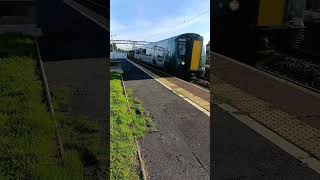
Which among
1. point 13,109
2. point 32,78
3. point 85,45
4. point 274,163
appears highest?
point 85,45

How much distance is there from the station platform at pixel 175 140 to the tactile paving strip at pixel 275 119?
117 centimetres

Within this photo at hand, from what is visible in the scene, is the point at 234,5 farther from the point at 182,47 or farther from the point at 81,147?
the point at 182,47

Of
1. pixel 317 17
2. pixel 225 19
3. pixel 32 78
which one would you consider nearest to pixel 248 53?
pixel 317 17

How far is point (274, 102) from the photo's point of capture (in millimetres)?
10797

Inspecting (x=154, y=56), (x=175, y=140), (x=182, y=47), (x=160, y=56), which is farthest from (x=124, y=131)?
(x=154, y=56)

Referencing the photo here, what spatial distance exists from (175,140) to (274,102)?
4.24 meters

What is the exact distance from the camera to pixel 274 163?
671 cm

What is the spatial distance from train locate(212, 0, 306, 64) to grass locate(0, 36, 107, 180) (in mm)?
3646

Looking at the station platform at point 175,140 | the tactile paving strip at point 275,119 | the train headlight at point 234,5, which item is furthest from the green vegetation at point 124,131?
the train headlight at point 234,5

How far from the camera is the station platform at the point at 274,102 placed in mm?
7715

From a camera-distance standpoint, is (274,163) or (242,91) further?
(242,91)

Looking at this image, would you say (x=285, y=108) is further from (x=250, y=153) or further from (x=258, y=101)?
(x=250, y=153)

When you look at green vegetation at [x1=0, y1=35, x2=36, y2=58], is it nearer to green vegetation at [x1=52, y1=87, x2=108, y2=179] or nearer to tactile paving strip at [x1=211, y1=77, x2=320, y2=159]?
green vegetation at [x1=52, y1=87, x2=108, y2=179]

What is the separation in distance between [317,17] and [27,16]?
22.9 feet
